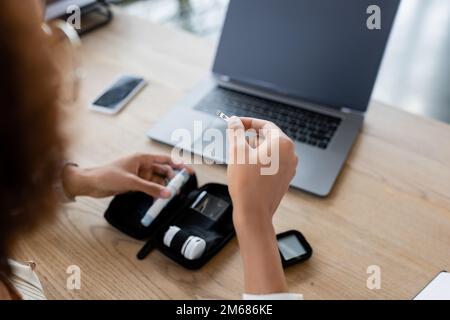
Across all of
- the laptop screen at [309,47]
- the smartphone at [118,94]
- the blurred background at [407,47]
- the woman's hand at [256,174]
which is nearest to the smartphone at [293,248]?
the woman's hand at [256,174]

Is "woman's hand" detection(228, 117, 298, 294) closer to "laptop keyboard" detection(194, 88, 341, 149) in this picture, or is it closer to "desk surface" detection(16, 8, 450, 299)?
"desk surface" detection(16, 8, 450, 299)

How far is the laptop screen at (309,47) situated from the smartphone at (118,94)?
0.21 metres

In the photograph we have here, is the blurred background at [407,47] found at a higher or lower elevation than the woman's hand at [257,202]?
lower

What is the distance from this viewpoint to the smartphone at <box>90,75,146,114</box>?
1.08 m

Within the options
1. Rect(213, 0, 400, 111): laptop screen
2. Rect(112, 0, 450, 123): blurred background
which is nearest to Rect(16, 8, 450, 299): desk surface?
Rect(213, 0, 400, 111): laptop screen

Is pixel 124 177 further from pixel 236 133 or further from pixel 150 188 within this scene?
pixel 236 133

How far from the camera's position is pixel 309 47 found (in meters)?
0.99

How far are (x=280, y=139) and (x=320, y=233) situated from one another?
0.72 ft

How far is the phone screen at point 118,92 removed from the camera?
1.09 m

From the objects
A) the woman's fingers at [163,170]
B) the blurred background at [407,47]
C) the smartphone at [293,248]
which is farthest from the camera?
the blurred background at [407,47]

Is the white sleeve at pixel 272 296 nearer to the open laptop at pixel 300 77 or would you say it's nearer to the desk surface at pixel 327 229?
the desk surface at pixel 327 229

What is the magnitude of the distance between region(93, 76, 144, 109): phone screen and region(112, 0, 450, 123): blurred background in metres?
0.87

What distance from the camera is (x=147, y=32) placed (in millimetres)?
1314
